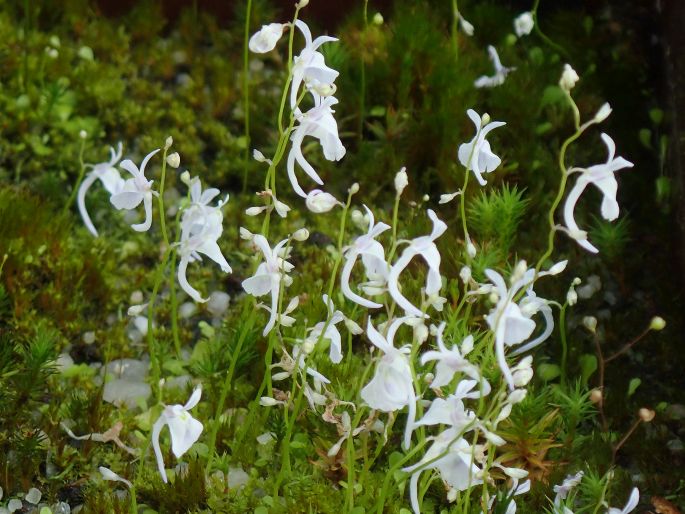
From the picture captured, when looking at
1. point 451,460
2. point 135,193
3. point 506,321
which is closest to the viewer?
point 506,321

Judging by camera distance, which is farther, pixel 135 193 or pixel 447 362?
pixel 135 193

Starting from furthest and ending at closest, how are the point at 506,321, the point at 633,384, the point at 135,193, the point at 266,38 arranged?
1. the point at 633,384
2. the point at 135,193
3. the point at 266,38
4. the point at 506,321

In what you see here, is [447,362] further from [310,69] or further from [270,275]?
[310,69]

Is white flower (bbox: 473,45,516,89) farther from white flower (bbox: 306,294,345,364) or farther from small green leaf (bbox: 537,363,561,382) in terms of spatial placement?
white flower (bbox: 306,294,345,364)

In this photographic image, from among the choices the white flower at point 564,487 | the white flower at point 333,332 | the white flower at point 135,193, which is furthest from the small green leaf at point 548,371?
the white flower at point 135,193

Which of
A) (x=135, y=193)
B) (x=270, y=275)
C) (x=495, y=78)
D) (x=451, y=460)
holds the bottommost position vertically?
(x=495, y=78)

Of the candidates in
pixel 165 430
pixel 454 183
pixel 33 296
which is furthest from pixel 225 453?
pixel 454 183

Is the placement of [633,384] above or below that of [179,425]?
below

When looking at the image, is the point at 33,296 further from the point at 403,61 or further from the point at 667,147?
the point at 667,147

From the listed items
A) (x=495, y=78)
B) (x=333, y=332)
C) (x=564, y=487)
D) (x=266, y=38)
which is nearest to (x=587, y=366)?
(x=564, y=487)
